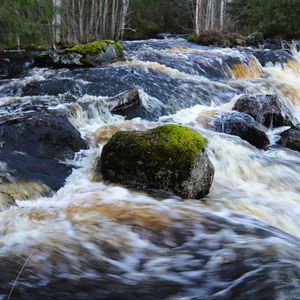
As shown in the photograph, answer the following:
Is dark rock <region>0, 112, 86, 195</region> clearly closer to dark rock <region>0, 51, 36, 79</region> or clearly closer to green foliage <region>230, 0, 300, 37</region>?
dark rock <region>0, 51, 36, 79</region>

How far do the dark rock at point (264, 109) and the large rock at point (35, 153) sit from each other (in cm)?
447

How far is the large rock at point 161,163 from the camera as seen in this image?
17.5 feet

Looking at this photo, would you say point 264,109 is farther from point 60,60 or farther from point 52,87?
point 60,60

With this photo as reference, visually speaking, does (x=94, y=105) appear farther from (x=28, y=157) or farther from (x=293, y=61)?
(x=293, y=61)

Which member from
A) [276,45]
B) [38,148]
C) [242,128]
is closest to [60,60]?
[242,128]

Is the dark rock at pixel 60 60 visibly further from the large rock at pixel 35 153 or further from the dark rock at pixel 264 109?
the large rock at pixel 35 153

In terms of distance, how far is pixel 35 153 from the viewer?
6.12 meters

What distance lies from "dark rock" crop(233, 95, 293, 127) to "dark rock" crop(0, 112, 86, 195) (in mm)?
4486

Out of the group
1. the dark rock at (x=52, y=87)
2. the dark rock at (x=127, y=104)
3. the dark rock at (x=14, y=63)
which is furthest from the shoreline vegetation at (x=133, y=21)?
the dark rock at (x=127, y=104)

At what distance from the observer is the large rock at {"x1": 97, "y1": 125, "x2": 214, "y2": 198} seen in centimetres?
534

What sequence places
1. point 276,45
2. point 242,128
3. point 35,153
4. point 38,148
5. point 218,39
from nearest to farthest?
1. point 35,153
2. point 38,148
3. point 242,128
4. point 218,39
5. point 276,45

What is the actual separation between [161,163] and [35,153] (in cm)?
197

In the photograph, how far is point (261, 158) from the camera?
735cm

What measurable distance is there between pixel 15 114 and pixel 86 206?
365 cm
